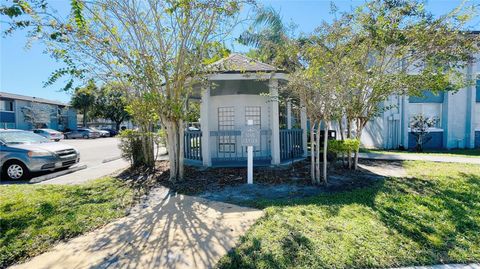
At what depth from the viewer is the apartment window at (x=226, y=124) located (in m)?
10.4

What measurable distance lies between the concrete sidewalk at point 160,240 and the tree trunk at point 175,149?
2.11 meters

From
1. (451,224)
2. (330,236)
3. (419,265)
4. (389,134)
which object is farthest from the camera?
(389,134)

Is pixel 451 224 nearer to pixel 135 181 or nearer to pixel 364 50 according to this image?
pixel 364 50

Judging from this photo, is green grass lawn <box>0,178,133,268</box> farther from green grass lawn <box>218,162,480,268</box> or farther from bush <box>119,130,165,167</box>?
green grass lawn <box>218,162,480,268</box>

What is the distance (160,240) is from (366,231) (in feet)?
10.3

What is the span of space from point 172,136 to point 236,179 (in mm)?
2306

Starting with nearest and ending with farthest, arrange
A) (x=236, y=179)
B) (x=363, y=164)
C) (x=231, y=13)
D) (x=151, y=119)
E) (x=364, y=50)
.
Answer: (x=231, y=13)
(x=364, y=50)
(x=236, y=179)
(x=151, y=119)
(x=363, y=164)

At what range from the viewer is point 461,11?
6.63 m

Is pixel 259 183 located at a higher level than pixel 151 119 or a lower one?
lower

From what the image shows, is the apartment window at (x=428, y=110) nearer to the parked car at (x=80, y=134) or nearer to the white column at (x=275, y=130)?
the white column at (x=275, y=130)

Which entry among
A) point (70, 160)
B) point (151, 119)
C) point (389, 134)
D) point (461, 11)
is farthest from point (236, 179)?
point (389, 134)

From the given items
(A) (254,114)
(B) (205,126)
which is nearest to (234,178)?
(B) (205,126)

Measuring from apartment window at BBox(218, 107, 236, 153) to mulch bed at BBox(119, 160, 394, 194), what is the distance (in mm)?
1912

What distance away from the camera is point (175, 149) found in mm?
7285
